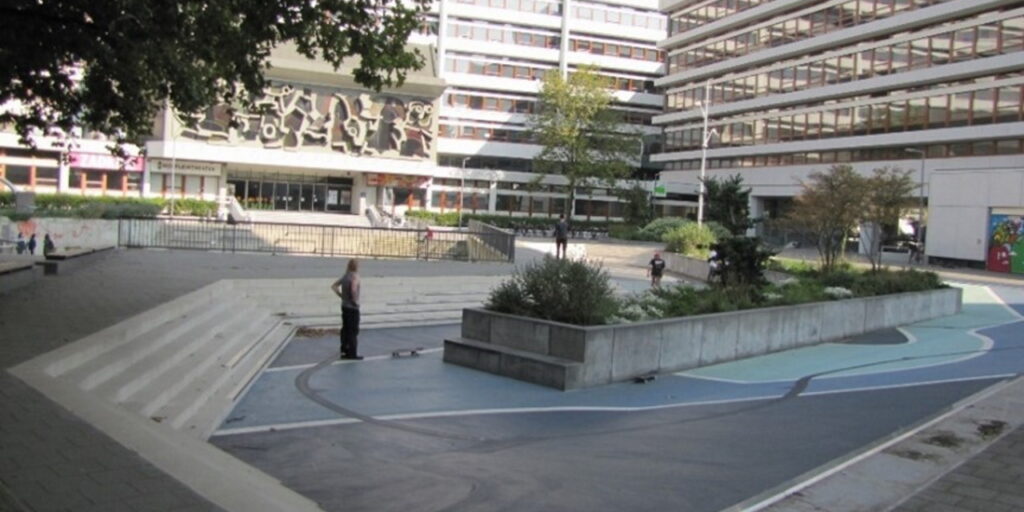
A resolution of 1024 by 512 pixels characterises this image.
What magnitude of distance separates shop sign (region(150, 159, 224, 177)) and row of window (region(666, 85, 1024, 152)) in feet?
150

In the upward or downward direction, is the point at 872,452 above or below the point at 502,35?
below

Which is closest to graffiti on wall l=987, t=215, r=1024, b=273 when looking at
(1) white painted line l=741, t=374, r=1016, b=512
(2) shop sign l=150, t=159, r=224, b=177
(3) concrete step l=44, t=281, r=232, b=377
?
(1) white painted line l=741, t=374, r=1016, b=512

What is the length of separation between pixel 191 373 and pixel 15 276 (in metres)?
6.90

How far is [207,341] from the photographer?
1180 centimetres

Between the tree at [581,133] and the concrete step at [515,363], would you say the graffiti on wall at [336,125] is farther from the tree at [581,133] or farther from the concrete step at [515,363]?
the concrete step at [515,363]

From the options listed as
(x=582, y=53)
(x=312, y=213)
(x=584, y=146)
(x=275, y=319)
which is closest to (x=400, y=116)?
(x=312, y=213)

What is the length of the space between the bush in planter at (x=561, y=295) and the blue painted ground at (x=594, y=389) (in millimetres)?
1278

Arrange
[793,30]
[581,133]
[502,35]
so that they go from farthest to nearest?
1. [502,35]
2. [581,133]
3. [793,30]

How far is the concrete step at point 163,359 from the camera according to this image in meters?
8.09

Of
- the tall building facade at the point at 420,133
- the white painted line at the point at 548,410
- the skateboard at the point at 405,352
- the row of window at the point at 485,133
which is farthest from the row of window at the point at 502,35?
the white painted line at the point at 548,410

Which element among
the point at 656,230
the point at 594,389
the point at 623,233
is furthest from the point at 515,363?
the point at 623,233

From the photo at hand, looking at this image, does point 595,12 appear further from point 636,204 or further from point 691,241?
point 691,241

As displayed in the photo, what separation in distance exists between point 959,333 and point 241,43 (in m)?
17.0

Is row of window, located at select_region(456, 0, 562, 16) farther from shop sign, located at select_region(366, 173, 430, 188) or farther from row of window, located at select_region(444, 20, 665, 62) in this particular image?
shop sign, located at select_region(366, 173, 430, 188)
